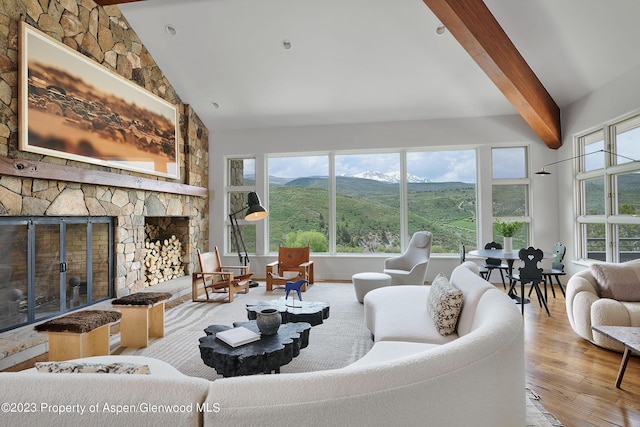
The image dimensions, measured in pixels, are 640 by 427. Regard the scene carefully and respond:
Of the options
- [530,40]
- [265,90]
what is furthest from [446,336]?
[265,90]

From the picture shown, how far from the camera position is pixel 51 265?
3.75 meters

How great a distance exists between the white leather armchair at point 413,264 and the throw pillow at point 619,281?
185cm

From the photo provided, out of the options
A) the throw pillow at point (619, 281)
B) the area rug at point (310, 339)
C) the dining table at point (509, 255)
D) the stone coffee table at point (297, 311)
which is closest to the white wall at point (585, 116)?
the dining table at point (509, 255)

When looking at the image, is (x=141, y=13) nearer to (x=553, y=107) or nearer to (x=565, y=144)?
(x=553, y=107)

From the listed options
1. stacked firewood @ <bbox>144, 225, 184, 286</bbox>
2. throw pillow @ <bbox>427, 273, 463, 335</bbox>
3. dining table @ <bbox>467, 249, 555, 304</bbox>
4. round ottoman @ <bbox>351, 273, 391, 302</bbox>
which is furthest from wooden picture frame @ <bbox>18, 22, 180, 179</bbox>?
dining table @ <bbox>467, 249, 555, 304</bbox>

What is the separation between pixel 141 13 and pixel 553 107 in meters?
6.36

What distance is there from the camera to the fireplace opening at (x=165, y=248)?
549cm

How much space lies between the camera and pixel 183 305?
4.68m

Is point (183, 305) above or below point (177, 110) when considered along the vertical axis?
below

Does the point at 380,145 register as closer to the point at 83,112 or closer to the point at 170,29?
the point at 170,29

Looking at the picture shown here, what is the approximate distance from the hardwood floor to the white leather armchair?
4.61 ft

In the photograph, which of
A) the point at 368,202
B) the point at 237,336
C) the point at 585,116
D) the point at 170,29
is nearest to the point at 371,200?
the point at 368,202

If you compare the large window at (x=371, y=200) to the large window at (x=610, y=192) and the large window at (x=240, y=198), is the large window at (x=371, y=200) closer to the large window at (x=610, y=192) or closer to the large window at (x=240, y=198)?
the large window at (x=240, y=198)

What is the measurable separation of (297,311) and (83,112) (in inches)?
136
